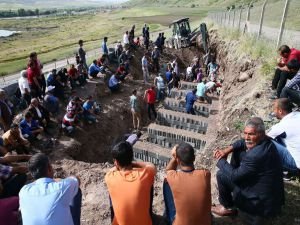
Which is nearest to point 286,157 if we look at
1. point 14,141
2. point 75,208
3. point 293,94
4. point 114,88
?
point 293,94

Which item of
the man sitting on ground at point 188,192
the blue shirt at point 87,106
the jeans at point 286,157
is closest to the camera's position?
the man sitting on ground at point 188,192

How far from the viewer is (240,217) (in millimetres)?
5207

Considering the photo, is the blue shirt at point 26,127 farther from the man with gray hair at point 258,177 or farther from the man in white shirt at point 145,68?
the man in white shirt at point 145,68

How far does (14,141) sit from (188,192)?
6581 millimetres

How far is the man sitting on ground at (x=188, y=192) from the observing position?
432cm

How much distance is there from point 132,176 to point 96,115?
438 inches

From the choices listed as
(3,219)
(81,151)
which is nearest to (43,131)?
(81,151)

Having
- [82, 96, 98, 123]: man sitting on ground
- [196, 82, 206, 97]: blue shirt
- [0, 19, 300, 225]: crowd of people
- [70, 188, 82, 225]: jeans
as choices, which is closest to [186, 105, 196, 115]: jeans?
[196, 82, 206, 97]: blue shirt

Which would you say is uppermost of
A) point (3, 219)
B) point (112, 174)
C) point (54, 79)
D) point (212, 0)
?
point (112, 174)

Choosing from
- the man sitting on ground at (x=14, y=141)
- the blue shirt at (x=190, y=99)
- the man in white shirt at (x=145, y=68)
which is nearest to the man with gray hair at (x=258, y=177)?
the man sitting on ground at (x=14, y=141)

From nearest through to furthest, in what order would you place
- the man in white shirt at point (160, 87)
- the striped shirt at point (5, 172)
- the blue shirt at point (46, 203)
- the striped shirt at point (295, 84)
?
the blue shirt at point (46, 203) → the striped shirt at point (5, 172) → the striped shirt at point (295, 84) → the man in white shirt at point (160, 87)

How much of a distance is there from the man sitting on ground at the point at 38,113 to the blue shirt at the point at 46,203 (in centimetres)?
717

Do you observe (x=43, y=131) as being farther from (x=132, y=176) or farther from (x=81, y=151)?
(x=132, y=176)

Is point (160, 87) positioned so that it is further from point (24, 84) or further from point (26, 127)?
point (26, 127)
